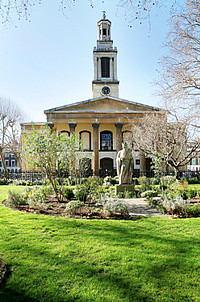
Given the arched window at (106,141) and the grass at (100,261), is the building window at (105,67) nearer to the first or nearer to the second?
the arched window at (106,141)

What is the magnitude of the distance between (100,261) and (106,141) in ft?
101

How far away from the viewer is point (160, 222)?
5973 millimetres

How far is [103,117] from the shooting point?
97.0ft

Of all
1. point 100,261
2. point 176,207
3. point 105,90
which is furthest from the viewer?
point 105,90

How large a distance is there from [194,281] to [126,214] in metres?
3.66

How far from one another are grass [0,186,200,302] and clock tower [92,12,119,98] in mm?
34886

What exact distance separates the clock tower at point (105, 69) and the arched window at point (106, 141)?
26.6 feet

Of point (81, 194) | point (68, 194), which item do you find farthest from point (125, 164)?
point (68, 194)

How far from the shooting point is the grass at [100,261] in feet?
9.16

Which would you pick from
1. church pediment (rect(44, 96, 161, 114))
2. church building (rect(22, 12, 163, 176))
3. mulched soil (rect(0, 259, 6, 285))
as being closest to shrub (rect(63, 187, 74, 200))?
mulched soil (rect(0, 259, 6, 285))

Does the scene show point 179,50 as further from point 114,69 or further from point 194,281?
point 114,69

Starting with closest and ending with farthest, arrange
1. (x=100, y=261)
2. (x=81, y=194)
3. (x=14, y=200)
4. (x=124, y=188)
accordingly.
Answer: (x=100, y=261)
(x=14, y=200)
(x=81, y=194)
(x=124, y=188)

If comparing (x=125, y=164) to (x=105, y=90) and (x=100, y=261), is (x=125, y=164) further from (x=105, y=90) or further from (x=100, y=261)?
(x=105, y=90)

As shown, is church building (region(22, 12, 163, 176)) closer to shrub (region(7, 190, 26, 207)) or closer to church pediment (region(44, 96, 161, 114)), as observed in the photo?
church pediment (region(44, 96, 161, 114))
